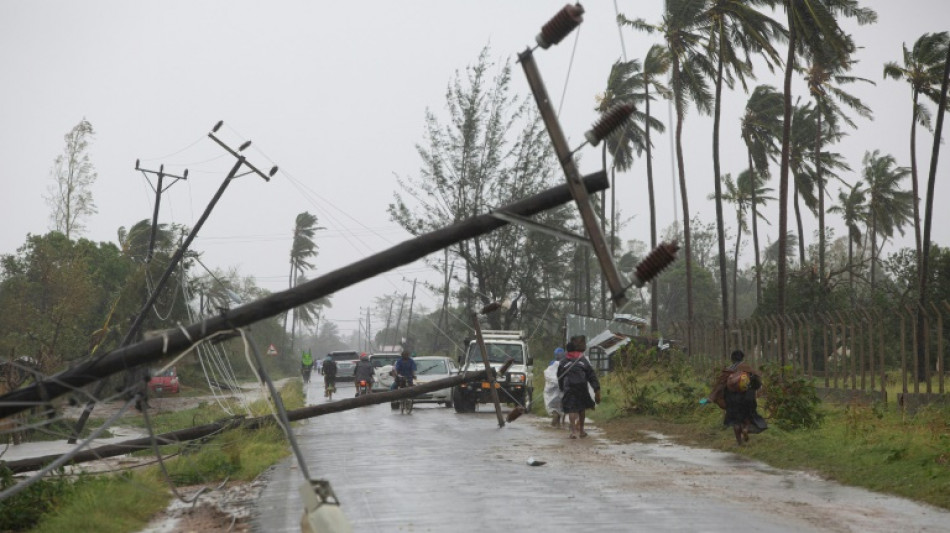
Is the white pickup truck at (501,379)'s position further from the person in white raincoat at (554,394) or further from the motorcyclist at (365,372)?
Answer: the person in white raincoat at (554,394)

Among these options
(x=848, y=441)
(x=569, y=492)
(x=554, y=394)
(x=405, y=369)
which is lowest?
(x=569, y=492)

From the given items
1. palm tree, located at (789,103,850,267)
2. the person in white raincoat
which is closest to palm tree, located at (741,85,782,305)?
palm tree, located at (789,103,850,267)

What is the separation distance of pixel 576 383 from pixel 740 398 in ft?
12.5

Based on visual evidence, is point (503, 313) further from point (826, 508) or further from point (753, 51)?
point (826, 508)

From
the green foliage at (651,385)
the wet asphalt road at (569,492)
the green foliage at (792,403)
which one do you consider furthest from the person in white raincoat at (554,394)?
the green foliage at (792,403)

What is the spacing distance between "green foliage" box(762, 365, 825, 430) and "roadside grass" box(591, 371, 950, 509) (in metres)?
0.18

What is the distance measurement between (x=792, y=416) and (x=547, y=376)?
7115 mm

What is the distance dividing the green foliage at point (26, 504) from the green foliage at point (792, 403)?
11783 millimetres

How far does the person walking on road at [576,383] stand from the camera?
826 inches

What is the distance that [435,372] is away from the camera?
1400 inches

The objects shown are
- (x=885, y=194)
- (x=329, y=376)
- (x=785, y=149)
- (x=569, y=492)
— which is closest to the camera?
(x=569, y=492)

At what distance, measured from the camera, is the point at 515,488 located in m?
13.1

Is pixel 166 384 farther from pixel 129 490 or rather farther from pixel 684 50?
pixel 129 490

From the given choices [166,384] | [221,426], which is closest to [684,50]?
[166,384]
